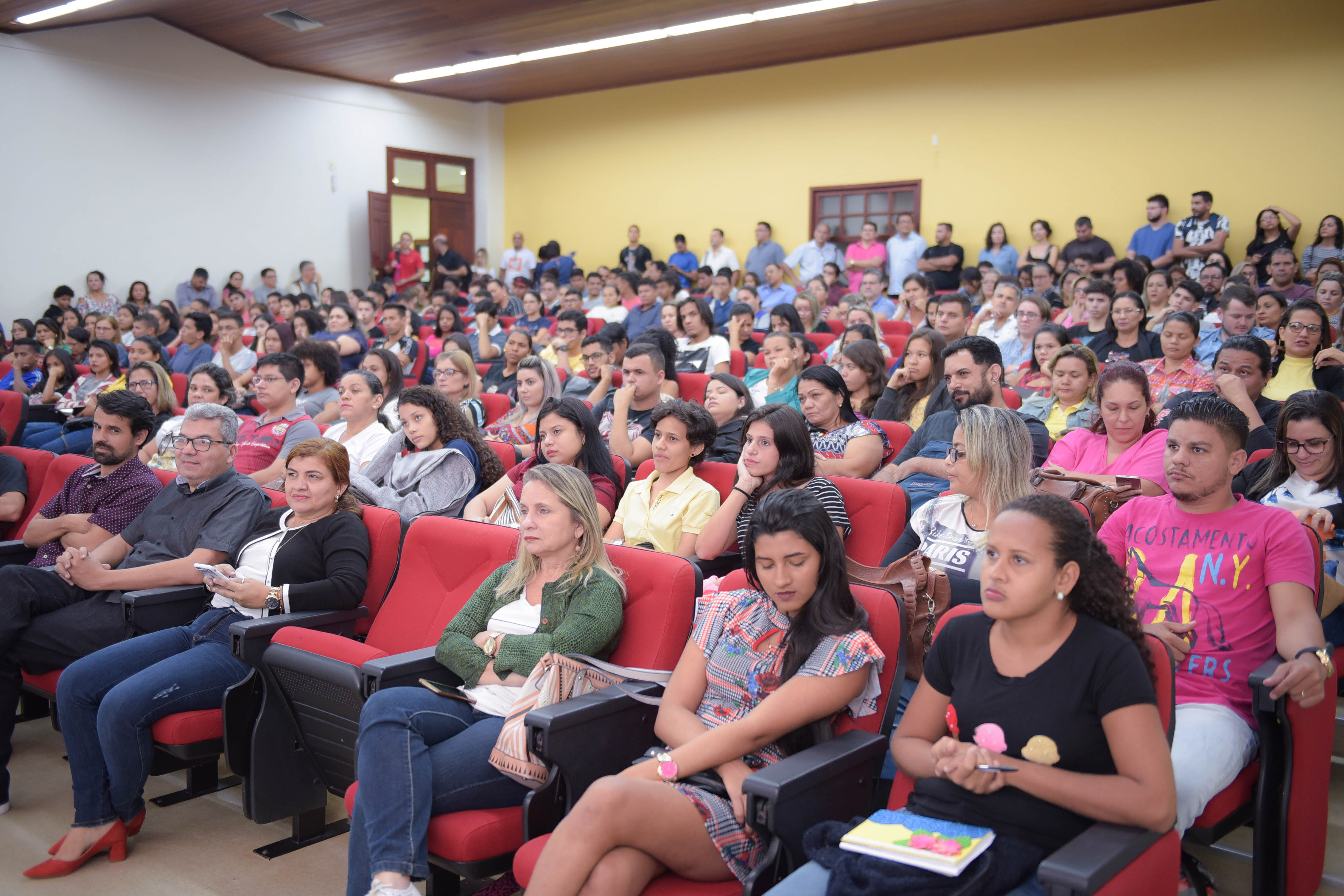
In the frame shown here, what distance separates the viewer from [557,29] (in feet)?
30.9

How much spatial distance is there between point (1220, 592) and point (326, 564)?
90.5 inches

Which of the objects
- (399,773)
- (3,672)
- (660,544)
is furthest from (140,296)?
(399,773)

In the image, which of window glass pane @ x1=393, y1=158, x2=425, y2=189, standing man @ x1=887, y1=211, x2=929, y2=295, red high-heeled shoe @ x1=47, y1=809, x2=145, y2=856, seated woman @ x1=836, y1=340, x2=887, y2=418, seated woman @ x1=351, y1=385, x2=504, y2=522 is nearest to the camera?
red high-heeled shoe @ x1=47, y1=809, x2=145, y2=856

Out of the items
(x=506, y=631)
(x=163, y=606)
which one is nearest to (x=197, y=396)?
(x=163, y=606)

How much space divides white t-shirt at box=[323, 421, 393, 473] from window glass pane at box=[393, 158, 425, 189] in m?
10.0

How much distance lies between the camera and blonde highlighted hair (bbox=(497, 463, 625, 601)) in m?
2.34

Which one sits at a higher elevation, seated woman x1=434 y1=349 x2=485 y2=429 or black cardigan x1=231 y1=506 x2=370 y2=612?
seated woman x1=434 y1=349 x2=485 y2=429

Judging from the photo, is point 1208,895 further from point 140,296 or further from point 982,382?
point 140,296

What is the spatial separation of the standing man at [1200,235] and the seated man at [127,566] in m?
7.56

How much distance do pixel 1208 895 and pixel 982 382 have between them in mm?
2031

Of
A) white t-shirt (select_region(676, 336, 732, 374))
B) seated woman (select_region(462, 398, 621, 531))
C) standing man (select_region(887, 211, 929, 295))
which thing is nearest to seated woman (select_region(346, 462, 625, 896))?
seated woman (select_region(462, 398, 621, 531))

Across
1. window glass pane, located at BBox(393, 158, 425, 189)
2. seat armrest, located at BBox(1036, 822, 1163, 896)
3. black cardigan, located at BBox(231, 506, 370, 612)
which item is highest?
window glass pane, located at BBox(393, 158, 425, 189)

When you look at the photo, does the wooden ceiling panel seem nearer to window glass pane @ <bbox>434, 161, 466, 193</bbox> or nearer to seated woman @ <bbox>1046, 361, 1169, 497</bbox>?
window glass pane @ <bbox>434, 161, 466, 193</bbox>

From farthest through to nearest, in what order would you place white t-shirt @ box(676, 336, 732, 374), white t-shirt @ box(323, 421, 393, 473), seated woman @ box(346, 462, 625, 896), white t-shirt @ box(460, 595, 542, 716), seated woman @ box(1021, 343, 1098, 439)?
white t-shirt @ box(676, 336, 732, 374) → white t-shirt @ box(323, 421, 393, 473) → seated woman @ box(1021, 343, 1098, 439) → white t-shirt @ box(460, 595, 542, 716) → seated woman @ box(346, 462, 625, 896)
